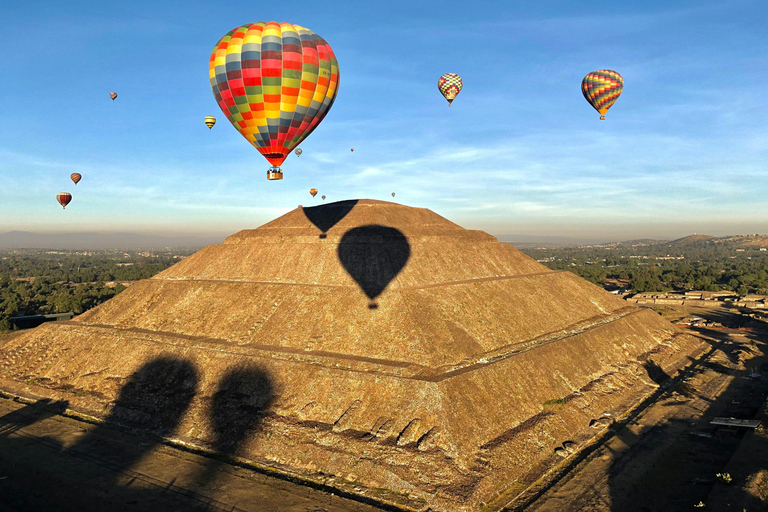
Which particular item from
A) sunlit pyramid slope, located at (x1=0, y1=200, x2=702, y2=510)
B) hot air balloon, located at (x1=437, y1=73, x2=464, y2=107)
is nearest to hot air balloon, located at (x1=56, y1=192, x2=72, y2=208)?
sunlit pyramid slope, located at (x1=0, y1=200, x2=702, y2=510)

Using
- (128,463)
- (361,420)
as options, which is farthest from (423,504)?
(128,463)

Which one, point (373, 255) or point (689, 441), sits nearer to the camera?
point (689, 441)

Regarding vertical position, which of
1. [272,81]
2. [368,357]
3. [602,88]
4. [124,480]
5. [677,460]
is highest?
[602,88]

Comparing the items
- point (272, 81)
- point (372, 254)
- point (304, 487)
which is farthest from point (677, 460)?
point (272, 81)

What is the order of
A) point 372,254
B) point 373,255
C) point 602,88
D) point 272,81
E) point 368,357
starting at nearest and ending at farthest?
point 272,81 → point 368,357 → point 373,255 → point 372,254 → point 602,88

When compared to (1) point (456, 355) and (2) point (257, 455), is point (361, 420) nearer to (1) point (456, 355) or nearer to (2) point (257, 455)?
(2) point (257, 455)

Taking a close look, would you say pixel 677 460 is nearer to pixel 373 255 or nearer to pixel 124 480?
pixel 373 255

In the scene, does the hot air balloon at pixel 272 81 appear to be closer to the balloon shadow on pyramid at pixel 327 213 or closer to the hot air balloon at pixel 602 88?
the balloon shadow on pyramid at pixel 327 213
